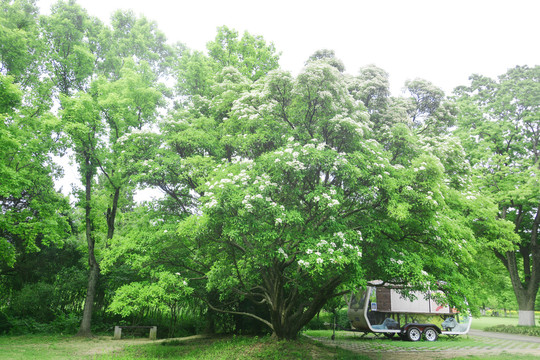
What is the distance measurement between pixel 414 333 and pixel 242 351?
32.9 feet

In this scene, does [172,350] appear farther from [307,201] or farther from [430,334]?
Answer: [430,334]

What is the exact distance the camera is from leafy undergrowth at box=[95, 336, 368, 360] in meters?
10.4

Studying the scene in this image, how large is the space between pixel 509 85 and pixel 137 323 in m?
29.0

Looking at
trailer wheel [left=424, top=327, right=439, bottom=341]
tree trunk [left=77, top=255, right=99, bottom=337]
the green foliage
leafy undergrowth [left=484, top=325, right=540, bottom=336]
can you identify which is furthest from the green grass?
tree trunk [left=77, top=255, right=99, bottom=337]

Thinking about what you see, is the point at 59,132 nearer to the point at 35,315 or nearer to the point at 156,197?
the point at 156,197

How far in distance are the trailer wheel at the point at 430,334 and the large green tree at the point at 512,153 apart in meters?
8.03

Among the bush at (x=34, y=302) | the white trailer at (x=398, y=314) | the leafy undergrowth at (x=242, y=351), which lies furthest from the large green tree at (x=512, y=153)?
the bush at (x=34, y=302)

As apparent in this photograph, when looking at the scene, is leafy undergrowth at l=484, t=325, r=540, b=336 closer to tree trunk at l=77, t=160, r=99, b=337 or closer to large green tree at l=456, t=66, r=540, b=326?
large green tree at l=456, t=66, r=540, b=326

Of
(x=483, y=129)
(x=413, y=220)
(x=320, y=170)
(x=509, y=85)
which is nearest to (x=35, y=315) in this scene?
(x=320, y=170)

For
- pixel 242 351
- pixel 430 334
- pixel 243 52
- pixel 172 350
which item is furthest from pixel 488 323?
pixel 243 52

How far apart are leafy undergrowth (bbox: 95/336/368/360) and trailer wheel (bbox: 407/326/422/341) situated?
6501mm

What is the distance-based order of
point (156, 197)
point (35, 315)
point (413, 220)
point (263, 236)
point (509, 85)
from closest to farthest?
point (263, 236) < point (413, 220) < point (156, 197) < point (35, 315) < point (509, 85)

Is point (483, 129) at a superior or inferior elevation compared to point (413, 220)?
superior

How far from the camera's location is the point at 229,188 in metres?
8.70
